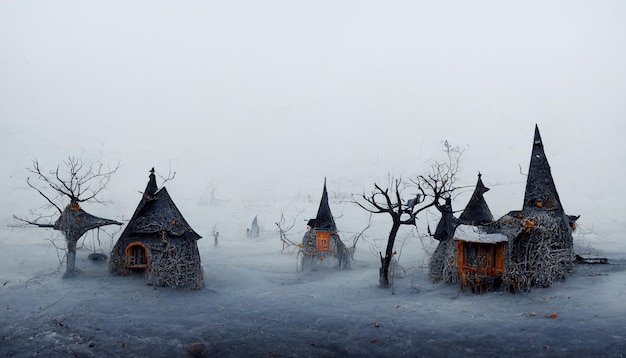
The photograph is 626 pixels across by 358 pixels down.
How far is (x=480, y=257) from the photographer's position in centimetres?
1772

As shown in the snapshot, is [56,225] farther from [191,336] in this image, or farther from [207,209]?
[207,209]

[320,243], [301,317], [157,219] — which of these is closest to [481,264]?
[301,317]

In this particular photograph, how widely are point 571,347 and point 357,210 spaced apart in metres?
39.9

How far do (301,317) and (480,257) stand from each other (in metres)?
7.67

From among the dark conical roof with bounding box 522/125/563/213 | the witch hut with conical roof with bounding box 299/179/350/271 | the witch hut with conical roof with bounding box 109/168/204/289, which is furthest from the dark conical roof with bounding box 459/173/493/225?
the witch hut with conical roof with bounding box 109/168/204/289

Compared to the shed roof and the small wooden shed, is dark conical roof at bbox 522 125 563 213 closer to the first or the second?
the small wooden shed

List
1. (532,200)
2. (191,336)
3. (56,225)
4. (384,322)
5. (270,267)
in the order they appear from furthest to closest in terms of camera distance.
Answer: (270,267) → (532,200) → (56,225) → (384,322) → (191,336)

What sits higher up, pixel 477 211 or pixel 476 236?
pixel 477 211

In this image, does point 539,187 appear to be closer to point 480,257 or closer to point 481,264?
point 480,257

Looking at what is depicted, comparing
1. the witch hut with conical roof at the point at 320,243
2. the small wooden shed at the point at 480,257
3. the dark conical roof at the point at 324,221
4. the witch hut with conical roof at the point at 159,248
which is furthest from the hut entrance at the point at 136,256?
the small wooden shed at the point at 480,257

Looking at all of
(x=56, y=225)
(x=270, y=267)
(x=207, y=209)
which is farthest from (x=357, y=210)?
(x=56, y=225)

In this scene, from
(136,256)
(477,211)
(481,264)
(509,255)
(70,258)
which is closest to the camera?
(509,255)

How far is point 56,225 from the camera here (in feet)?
63.9

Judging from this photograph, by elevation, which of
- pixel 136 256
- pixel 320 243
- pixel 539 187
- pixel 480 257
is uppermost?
pixel 539 187
